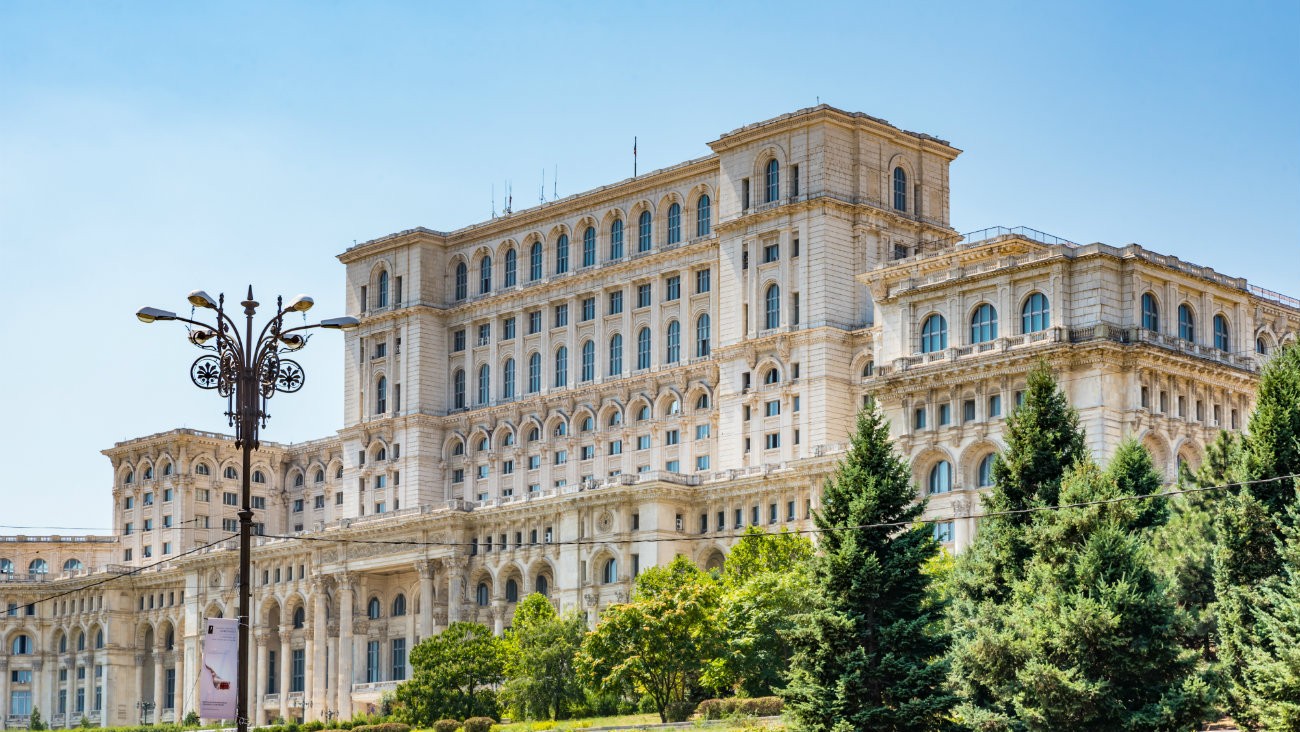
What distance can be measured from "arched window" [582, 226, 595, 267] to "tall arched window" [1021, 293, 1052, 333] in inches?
2123

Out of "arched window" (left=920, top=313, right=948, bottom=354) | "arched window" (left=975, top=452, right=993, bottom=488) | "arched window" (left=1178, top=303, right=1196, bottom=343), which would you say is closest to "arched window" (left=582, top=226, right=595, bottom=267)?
"arched window" (left=920, top=313, right=948, bottom=354)

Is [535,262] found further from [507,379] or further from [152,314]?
[152,314]

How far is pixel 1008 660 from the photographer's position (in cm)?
6550

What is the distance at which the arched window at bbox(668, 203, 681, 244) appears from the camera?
15138 cm

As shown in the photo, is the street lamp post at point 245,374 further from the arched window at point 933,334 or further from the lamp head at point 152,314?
the arched window at point 933,334

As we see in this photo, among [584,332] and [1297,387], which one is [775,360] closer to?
[584,332]

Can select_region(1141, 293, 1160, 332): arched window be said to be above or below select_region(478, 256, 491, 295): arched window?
below

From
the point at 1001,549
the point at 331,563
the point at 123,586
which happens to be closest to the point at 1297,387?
the point at 1001,549

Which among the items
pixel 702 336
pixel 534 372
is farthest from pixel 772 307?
pixel 534 372

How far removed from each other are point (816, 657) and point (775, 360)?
7044 cm

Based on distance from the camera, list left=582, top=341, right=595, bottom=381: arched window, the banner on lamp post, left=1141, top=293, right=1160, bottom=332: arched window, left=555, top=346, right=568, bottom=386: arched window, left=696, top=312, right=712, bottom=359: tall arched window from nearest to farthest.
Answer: the banner on lamp post
left=1141, top=293, right=1160, bottom=332: arched window
left=696, top=312, right=712, bottom=359: tall arched window
left=582, top=341, right=595, bottom=381: arched window
left=555, top=346, right=568, bottom=386: arched window

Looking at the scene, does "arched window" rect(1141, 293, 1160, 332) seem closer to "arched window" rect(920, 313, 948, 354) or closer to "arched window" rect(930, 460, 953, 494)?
"arched window" rect(920, 313, 948, 354)

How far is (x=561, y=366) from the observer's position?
525ft

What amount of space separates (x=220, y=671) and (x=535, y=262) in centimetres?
12057
